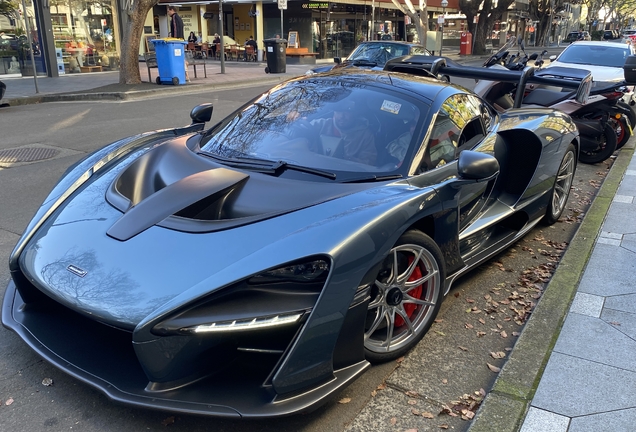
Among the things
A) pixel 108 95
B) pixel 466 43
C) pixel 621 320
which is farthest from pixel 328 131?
pixel 466 43

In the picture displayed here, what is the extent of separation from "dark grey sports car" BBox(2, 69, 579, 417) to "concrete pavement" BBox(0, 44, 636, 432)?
0.54m

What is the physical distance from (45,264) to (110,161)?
4.01 ft

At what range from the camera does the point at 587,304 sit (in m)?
3.70

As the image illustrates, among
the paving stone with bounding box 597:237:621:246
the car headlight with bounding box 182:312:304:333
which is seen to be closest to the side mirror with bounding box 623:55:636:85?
the paving stone with bounding box 597:237:621:246

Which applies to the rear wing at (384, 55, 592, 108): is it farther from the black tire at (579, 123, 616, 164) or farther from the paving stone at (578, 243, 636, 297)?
the black tire at (579, 123, 616, 164)

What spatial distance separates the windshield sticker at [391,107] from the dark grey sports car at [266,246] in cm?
1

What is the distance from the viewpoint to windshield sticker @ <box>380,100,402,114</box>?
3.47 metres

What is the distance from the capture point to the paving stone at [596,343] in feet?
10.1

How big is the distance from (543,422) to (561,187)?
3.19 metres

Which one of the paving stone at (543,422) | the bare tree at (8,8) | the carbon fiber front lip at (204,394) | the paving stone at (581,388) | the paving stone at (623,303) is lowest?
the paving stone at (623,303)

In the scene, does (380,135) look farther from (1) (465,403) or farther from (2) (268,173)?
(1) (465,403)

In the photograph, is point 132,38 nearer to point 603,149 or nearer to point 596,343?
point 603,149

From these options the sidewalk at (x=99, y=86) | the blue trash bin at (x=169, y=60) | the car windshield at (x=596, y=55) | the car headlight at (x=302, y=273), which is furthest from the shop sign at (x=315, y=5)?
the car headlight at (x=302, y=273)

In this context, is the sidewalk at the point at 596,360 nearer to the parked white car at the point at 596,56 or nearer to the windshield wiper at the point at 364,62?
the parked white car at the point at 596,56
